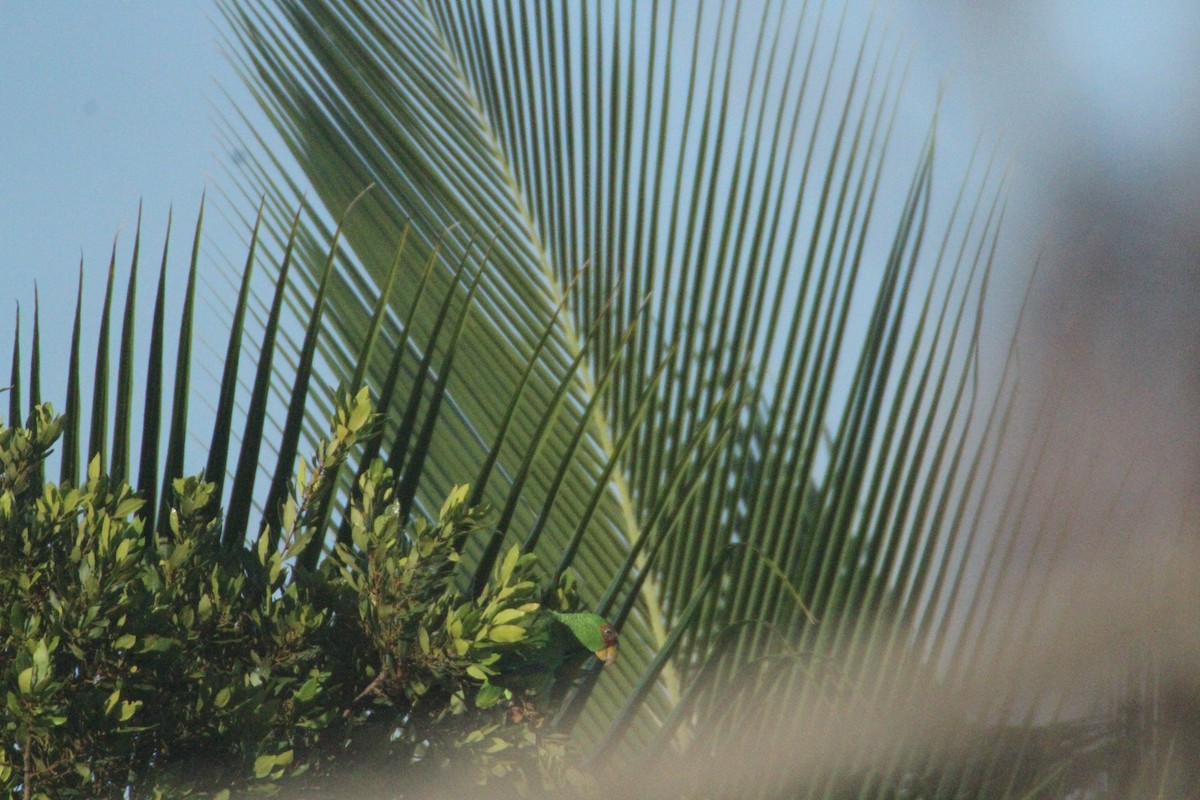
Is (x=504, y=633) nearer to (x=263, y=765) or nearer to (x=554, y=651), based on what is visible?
(x=554, y=651)

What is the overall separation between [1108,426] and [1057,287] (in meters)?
0.11

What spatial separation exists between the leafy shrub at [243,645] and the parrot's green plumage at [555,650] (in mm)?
45

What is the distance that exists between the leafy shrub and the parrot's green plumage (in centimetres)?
4

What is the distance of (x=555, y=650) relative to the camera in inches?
53.6

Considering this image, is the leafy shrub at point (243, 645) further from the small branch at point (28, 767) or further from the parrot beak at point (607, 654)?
the parrot beak at point (607, 654)

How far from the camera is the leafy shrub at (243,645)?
1.16 meters

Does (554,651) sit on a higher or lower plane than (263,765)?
higher

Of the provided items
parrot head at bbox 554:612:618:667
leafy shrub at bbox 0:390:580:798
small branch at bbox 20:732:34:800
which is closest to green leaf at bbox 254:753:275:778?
leafy shrub at bbox 0:390:580:798

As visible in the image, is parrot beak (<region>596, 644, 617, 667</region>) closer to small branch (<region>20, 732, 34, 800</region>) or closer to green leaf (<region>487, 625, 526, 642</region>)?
green leaf (<region>487, 625, 526, 642</region>)

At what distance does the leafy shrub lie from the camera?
1.16m

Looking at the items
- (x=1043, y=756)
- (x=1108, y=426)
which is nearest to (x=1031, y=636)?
(x=1043, y=756)

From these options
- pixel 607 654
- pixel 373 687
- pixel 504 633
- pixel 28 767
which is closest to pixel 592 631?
pixel 607 654

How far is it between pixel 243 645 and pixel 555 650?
385 mm

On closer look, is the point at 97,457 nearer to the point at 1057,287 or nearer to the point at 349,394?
the point at 349,394
